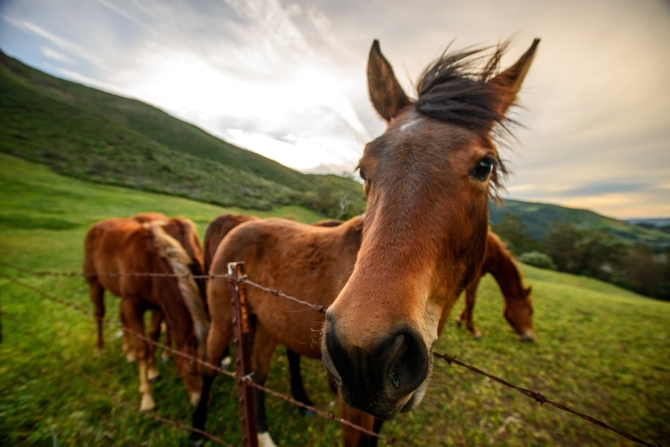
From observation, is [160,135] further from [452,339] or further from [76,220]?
[452,339]

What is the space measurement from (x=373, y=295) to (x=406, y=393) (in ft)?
1.25

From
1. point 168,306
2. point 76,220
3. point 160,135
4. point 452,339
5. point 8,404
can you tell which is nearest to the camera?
point 8,404

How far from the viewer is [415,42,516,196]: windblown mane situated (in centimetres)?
154

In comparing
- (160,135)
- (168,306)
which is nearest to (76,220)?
(168,306)

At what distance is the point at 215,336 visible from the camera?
9.07 ft

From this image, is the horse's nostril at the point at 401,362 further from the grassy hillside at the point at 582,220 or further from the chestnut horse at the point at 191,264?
the grassy hillside at the point at 582,220

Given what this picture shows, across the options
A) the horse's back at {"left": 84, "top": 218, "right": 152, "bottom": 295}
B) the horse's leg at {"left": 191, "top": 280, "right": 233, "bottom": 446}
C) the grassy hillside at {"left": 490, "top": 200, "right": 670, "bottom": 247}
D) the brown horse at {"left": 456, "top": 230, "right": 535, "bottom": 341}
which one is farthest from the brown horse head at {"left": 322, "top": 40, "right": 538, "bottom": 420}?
the grassy hillside at {"left": 490, "top": 200, "right": 670, "bottom": 247}

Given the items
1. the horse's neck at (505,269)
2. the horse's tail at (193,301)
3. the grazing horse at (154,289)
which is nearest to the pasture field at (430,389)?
the grazing horse at (154,289)

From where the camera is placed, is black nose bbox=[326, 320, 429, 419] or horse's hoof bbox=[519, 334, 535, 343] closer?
black nose bbox=[326, 320, 429, 419]

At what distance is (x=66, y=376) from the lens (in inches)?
149

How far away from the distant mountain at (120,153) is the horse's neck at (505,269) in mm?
11290

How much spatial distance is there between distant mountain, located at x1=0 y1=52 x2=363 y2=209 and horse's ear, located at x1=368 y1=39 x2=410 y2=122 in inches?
508

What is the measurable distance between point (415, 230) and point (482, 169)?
2.16 feet

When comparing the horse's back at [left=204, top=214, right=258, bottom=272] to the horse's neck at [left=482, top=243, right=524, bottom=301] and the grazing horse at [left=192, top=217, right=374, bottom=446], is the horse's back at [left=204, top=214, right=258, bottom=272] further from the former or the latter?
the horse's neck at [left=482, top=243, right=524, bottom=301]
